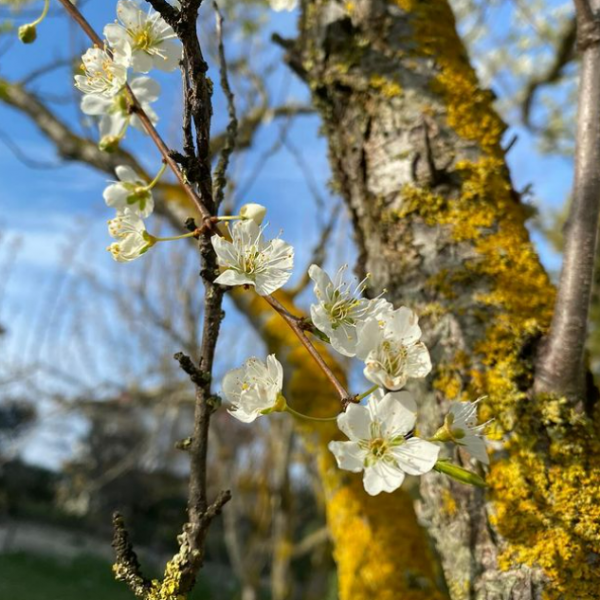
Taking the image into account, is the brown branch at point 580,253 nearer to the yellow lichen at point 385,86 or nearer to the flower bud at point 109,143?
the yellow lichen at point 385,86

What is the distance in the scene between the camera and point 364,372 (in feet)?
1.97

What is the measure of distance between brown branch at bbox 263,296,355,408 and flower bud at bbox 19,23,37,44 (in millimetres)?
515

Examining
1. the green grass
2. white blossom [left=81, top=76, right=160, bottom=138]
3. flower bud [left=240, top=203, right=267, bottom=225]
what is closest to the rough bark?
flower bud [left=240, top=203, right=267, bottom=225]

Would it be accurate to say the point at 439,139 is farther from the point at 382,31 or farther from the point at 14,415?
the point at 14,415

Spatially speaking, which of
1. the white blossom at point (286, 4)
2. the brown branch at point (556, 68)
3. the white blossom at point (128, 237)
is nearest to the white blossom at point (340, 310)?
the white blossom at point (128, 237)

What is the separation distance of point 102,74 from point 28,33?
12 cm

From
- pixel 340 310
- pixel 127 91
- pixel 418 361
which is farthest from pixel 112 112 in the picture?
pixel 418 361

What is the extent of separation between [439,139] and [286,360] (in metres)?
0.92

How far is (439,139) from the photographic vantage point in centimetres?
124

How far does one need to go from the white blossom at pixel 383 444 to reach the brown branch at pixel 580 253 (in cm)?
46

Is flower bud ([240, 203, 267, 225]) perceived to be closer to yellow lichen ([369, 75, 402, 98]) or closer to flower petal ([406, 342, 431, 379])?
flower petal ([406, 342, 431, 379])

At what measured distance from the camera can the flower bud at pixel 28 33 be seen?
2.61ft

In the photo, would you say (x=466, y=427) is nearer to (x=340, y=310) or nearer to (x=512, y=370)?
(x=340, y=310)

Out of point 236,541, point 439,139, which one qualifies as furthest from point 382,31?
point 236,541
